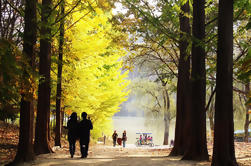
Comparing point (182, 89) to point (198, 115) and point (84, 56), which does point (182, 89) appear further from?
point (84, 56)

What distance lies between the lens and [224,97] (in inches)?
327

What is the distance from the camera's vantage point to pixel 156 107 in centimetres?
3791

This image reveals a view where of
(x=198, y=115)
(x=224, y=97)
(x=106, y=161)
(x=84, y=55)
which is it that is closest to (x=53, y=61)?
(x=84, y=55)

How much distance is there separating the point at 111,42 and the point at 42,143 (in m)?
6.21

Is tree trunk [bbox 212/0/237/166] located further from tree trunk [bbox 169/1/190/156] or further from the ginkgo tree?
the ginkgo tree

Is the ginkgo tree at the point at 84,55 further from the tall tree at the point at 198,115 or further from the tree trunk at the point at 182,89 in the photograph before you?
the tall tree at the point at 198,115

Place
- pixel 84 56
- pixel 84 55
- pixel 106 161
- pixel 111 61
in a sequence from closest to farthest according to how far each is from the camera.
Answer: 1. pixel 106 161
2. pixel 84 55
3. pixel 84 56
4. pixel 111 61

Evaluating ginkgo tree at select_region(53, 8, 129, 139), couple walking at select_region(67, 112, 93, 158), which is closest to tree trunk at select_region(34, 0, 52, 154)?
couple walking at select_region(67, 112, 93, 158)

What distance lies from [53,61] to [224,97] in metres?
7.73

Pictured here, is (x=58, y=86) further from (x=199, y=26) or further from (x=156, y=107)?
(x=156, y=107)

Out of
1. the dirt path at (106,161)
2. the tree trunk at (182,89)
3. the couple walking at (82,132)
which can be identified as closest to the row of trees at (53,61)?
the dirt path at (106,161)

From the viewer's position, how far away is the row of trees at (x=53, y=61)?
8.38 m

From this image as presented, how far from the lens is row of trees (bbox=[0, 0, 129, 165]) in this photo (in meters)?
8.38

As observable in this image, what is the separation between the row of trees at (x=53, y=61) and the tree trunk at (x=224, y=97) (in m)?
4.27
